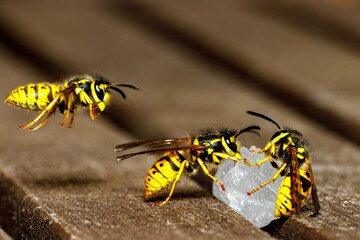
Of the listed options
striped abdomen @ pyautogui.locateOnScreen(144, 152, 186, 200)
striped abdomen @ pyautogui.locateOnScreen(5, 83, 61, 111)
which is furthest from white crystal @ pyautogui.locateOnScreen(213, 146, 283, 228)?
striped abdomen @ pyautogui.locateOnScreen(5, 83, 61, 111)

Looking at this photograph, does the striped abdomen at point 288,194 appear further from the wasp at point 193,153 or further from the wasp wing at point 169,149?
the wasp wing at point 169,149

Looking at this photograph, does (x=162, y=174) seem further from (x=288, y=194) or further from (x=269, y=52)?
(x=269, y=52)

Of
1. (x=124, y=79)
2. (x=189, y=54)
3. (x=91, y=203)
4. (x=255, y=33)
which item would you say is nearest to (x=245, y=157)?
(x=91, y=203)

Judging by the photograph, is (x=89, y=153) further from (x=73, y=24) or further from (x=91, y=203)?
(x=73, y=24)

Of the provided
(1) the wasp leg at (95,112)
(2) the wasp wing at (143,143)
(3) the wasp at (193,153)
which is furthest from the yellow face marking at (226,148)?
(1) the wasp leg at (95,112)

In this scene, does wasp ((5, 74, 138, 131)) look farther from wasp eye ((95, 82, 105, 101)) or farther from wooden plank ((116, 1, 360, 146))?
wooden plank ((116, 1, 360, 146))

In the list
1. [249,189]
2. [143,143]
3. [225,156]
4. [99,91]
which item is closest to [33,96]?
[99,91]
